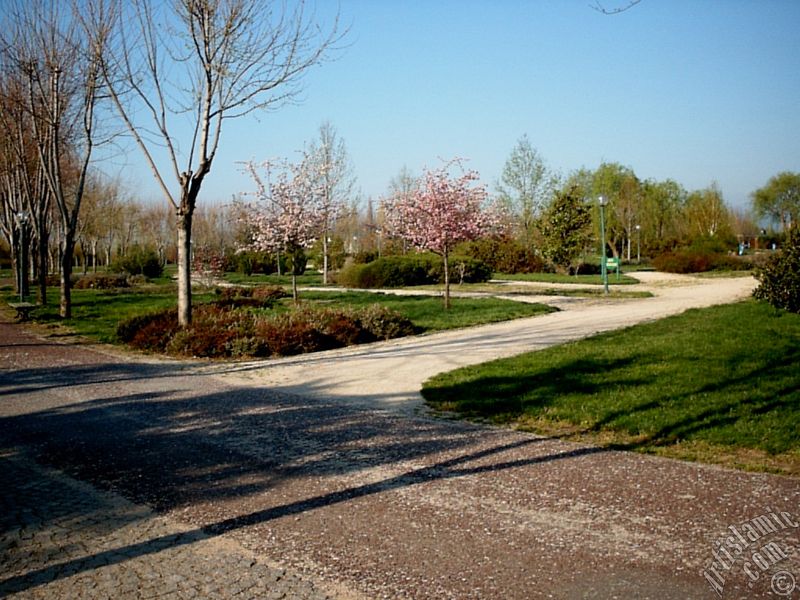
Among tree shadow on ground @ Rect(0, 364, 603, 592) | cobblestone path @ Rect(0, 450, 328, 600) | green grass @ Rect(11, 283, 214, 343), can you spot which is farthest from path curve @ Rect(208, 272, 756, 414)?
green grass @ Rect(11, 283, 214, 343)

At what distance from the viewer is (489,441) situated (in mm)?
6641

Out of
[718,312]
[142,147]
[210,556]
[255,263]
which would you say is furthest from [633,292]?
[255,263]

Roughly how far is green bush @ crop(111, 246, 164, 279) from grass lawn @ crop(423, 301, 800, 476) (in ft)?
125

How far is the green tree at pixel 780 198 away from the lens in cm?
6178

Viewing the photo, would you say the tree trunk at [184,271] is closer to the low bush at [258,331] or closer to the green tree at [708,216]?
the low bush at [258,331]

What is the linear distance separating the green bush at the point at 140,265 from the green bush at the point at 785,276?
37513 millimetres

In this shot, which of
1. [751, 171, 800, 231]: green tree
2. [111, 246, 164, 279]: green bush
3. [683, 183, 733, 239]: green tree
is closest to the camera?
[111, 246, 164, 279]: green bush

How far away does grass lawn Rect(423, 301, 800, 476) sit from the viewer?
6369 mm

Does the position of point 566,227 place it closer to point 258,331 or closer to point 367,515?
point 258,331

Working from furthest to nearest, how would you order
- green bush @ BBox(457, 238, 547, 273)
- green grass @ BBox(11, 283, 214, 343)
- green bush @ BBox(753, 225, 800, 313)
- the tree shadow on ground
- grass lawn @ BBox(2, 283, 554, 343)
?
green bush @ BBox(457, 238, 547, 273)
green grass @ BBox(11, 283, 214, 343)
grass lawn @ BBox(2, 283, 554, 343)
green bush @ BBox(753, 225, 800, 313)
the tree shadow on ground

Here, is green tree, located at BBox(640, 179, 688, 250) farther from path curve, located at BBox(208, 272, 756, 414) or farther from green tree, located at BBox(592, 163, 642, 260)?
path curve, located at BBox(208, 272, 756, 414)

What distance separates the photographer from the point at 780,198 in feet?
205

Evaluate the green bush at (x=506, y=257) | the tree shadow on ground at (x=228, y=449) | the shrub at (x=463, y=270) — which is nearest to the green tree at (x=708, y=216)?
the green bush at (x=506, y=257)

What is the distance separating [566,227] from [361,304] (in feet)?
58.5
